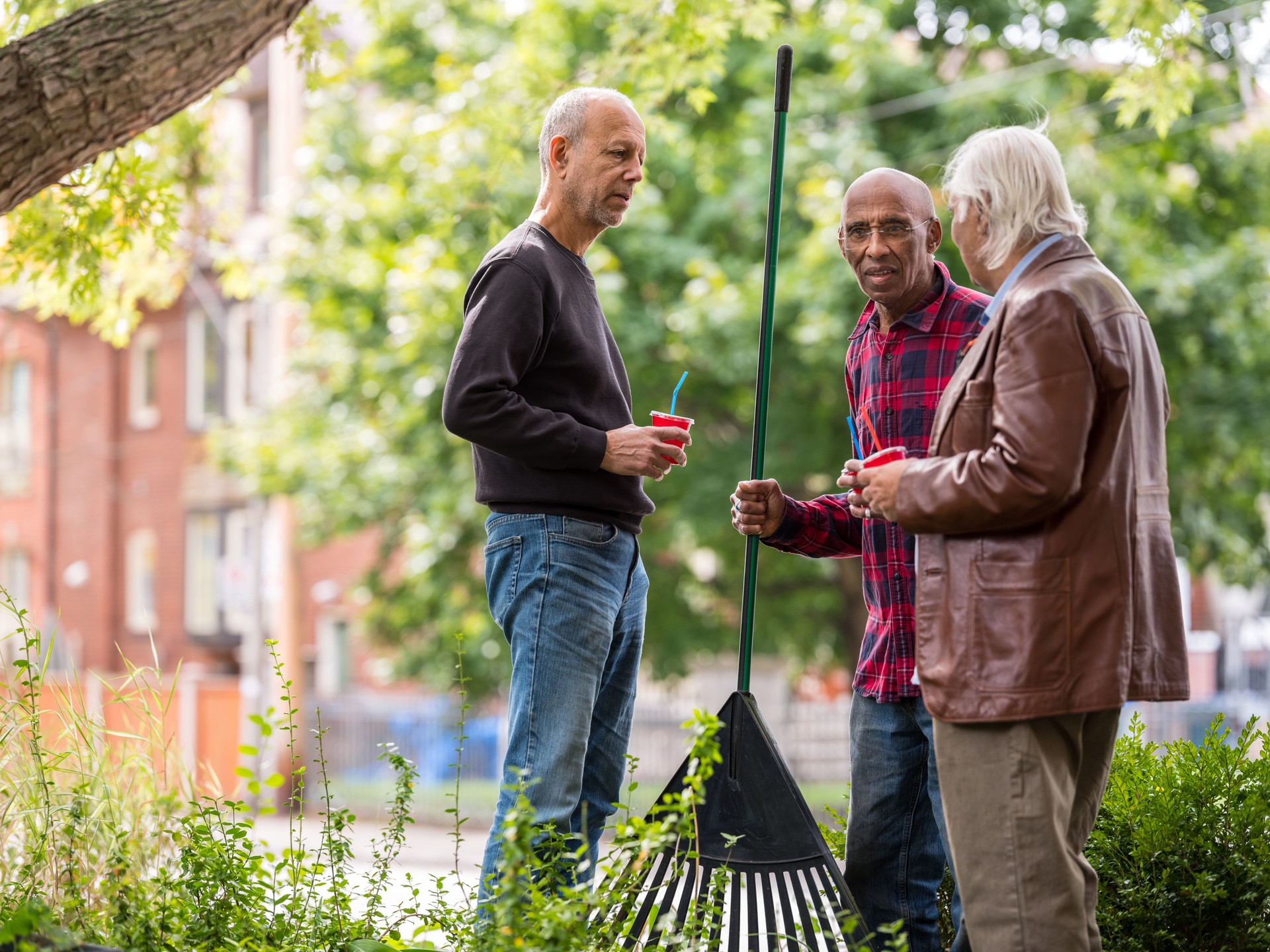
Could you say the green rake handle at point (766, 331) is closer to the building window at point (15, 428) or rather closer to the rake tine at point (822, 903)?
the rake tine at point (822, 903)

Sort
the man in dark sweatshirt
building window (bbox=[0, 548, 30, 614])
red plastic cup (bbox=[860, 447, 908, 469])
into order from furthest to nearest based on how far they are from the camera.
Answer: building window (bbox=[0, 548, 30, 614]) → the man in dark sweatshirt → red plastic cup (bbox=[860, 447, 908, 469])

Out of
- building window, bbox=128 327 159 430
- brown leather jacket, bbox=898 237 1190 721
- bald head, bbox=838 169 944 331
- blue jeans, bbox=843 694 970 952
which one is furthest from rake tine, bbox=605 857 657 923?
building window, bbox=128 327 159 430

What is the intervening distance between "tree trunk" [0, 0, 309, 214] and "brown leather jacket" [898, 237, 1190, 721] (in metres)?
2.06

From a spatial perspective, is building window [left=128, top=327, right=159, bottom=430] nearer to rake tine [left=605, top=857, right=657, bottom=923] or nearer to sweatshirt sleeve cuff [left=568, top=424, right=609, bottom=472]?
sweatshirt sleeve cuff [left=568, top=424, right=609, bottom=472]

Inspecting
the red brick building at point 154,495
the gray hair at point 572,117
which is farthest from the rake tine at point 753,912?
the red brick building at point 154,495

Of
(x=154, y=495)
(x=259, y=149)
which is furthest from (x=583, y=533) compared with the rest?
(x=154, y=495)

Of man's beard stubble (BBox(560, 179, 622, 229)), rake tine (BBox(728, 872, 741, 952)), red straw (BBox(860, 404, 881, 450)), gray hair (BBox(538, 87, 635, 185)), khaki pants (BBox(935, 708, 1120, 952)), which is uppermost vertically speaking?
gray hair (BBox(538, 87, 635, 185))

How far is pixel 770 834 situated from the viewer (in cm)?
281

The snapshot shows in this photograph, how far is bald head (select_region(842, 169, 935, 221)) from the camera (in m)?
2.86

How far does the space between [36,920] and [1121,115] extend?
467 cm

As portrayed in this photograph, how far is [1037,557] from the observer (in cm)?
228

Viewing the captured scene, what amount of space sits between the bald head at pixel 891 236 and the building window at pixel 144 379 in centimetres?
1991

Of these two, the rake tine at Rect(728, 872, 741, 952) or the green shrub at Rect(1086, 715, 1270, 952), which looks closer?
the rake tine at Rect(728, 872, 741, 952)

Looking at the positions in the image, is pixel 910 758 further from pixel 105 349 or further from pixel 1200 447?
pixel 105 349
